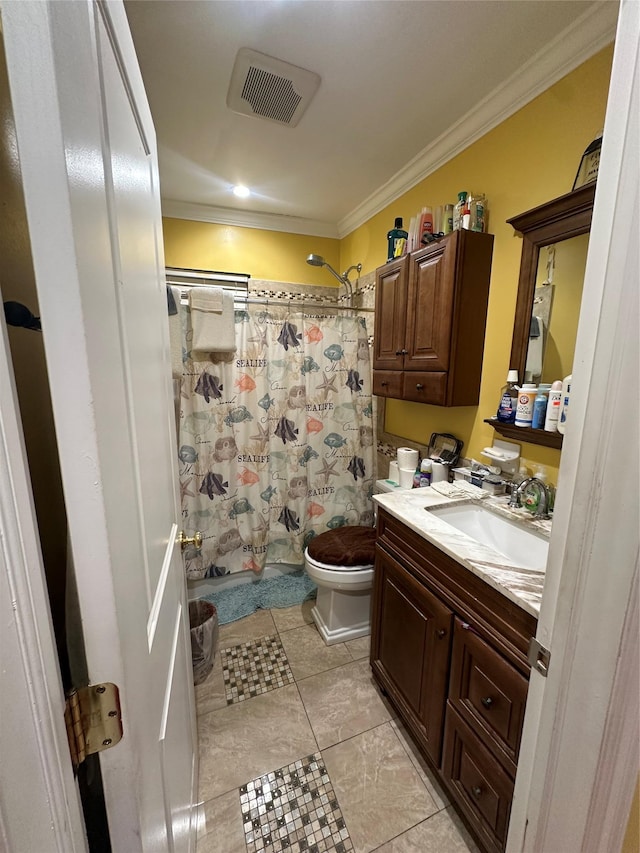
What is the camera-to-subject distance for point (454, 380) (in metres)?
1.51

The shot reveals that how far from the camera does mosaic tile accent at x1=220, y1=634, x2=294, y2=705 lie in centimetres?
155

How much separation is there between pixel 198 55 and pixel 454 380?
5.04 ft

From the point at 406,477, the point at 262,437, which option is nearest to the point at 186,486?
the point at 262,437

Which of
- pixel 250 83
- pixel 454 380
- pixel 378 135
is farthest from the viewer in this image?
pixel 378 135

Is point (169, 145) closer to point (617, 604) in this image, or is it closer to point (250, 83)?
point (250, 83)

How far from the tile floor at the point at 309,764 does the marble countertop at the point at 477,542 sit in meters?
0.87

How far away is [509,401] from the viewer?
138 cm

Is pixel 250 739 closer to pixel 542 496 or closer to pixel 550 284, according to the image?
pixel 542 496

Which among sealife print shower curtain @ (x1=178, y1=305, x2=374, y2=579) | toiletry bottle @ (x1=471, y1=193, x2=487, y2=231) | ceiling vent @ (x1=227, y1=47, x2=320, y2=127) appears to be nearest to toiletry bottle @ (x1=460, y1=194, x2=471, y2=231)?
toiletry bottle @ (x1=471, y1=193, x2=487, y2=231)

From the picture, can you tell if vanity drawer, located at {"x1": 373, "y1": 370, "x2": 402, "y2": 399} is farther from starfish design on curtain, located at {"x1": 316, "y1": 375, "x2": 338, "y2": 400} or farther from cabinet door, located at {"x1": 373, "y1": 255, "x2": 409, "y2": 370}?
starfish design on curtain, located at {"x1": 316, "y1": 375, "x2": 338, "y2": 400}

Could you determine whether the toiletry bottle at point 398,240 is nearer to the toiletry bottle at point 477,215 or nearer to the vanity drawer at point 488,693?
the toiletry bottle at point 477,215

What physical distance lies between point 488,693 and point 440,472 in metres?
0.89

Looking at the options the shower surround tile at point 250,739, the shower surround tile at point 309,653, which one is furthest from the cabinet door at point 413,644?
the shower surround tile at point 250,739

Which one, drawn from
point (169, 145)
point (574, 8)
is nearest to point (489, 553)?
point (574, 8)
